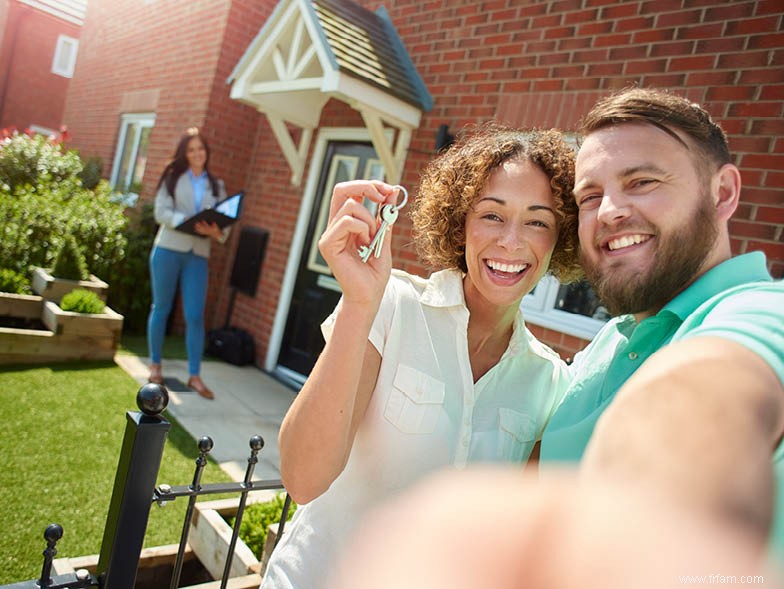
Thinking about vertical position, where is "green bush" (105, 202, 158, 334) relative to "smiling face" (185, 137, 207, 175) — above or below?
below

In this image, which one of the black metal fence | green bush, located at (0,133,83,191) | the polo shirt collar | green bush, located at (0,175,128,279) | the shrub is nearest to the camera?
the polo shirt collar

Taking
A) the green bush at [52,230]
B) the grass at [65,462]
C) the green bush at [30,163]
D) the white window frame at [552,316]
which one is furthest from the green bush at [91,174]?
the white window frame at [552,316]

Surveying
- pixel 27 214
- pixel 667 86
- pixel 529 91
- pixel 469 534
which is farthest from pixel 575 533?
pixel 27 214

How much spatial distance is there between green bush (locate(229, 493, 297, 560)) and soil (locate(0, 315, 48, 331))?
3895mm

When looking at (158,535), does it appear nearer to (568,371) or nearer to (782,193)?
(568,371)

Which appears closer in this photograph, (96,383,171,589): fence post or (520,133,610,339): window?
(96,383,171,589): fence post

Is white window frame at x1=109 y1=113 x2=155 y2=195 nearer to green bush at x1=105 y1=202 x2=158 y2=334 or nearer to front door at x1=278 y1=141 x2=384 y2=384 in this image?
green bush at x1=105 y1=202 x2=158 y2=334

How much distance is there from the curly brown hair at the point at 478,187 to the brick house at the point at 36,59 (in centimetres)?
2109

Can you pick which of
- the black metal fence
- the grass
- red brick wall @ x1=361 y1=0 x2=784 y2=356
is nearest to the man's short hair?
the black metal fence

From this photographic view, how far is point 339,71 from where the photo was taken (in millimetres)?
4309

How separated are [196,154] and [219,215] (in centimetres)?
74

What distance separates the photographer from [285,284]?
636cm

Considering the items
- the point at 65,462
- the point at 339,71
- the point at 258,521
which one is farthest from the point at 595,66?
the point at 65,462

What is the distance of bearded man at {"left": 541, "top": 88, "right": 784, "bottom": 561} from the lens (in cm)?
37
